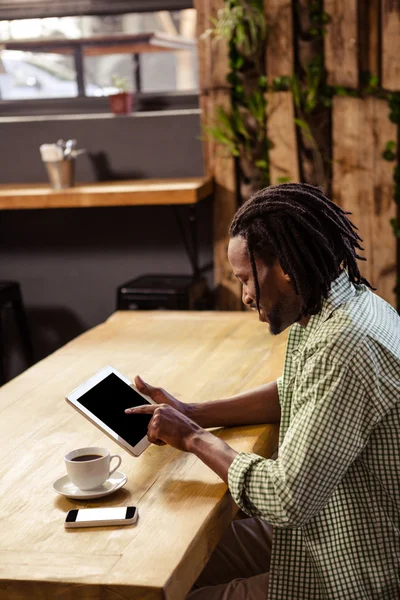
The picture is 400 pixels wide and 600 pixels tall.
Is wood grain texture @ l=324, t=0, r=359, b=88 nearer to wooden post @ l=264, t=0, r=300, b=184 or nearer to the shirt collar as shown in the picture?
wooden post @ l=264, t=0, r=300, b=184

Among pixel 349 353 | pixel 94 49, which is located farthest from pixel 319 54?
pixel 349 353

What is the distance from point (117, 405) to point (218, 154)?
8.83ft

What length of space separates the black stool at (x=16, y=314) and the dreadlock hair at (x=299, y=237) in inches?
111

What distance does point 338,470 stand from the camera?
150 cm

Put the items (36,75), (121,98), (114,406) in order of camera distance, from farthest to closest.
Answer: (36,75) → (121,98) → (114,406)

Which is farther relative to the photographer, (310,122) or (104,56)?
(104,56)

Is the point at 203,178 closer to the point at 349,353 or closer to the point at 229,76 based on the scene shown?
the point at 229,76

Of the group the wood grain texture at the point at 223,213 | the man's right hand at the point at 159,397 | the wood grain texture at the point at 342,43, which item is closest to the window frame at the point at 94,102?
Result: the wood grain texture at the point at 223,213

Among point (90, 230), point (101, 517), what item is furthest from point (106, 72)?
point (101, 517)

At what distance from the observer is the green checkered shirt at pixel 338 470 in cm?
150

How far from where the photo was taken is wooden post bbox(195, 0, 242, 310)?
4.25 metres

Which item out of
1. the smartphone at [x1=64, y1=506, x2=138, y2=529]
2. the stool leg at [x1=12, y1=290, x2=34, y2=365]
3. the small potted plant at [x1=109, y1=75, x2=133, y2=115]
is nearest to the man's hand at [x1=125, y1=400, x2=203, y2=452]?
the smartphone at [x1=64, y1=506, x2=138, y2=529]

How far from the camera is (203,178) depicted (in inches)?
174

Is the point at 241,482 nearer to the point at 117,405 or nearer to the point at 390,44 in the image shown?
the point at 117,405
